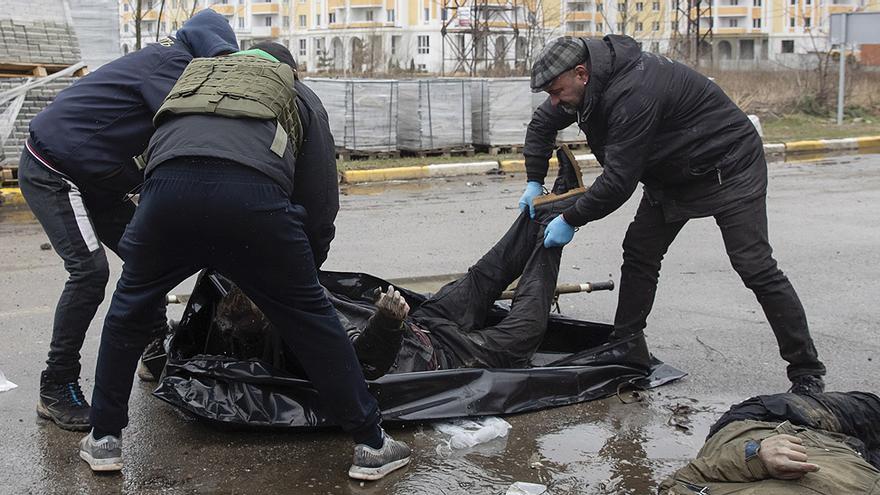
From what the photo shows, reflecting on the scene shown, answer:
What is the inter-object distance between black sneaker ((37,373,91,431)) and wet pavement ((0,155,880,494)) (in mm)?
55

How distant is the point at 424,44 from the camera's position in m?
68.6

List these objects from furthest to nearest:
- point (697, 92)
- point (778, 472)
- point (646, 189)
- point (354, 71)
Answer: point (354, 71) < point (646, 189) < point (697, 92) < point (778, 472)

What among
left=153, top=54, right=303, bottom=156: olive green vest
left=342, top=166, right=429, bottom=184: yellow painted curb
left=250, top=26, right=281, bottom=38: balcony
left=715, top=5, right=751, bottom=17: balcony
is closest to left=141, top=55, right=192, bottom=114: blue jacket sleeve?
left=153, top=54, right=303, bottom=156: olive green vest

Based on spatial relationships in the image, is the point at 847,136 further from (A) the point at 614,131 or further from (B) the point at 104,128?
(B) the point at 104,128

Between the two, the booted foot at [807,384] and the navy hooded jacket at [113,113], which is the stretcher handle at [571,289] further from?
the navy hooded jacket at [113,113]

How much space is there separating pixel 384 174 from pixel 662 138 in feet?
28.2

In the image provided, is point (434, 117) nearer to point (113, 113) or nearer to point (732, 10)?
point (113, 113)

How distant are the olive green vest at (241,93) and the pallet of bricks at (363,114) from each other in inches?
405

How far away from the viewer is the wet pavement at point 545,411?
3637 millimetres

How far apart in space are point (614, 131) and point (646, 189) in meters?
0.59

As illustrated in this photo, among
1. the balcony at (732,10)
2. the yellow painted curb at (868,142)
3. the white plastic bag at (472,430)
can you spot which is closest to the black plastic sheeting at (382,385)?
the white plastic bag at (472,430)

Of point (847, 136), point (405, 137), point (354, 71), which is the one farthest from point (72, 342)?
point (354, 71)

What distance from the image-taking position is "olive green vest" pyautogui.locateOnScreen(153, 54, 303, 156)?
315cm

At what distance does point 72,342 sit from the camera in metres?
4.05
